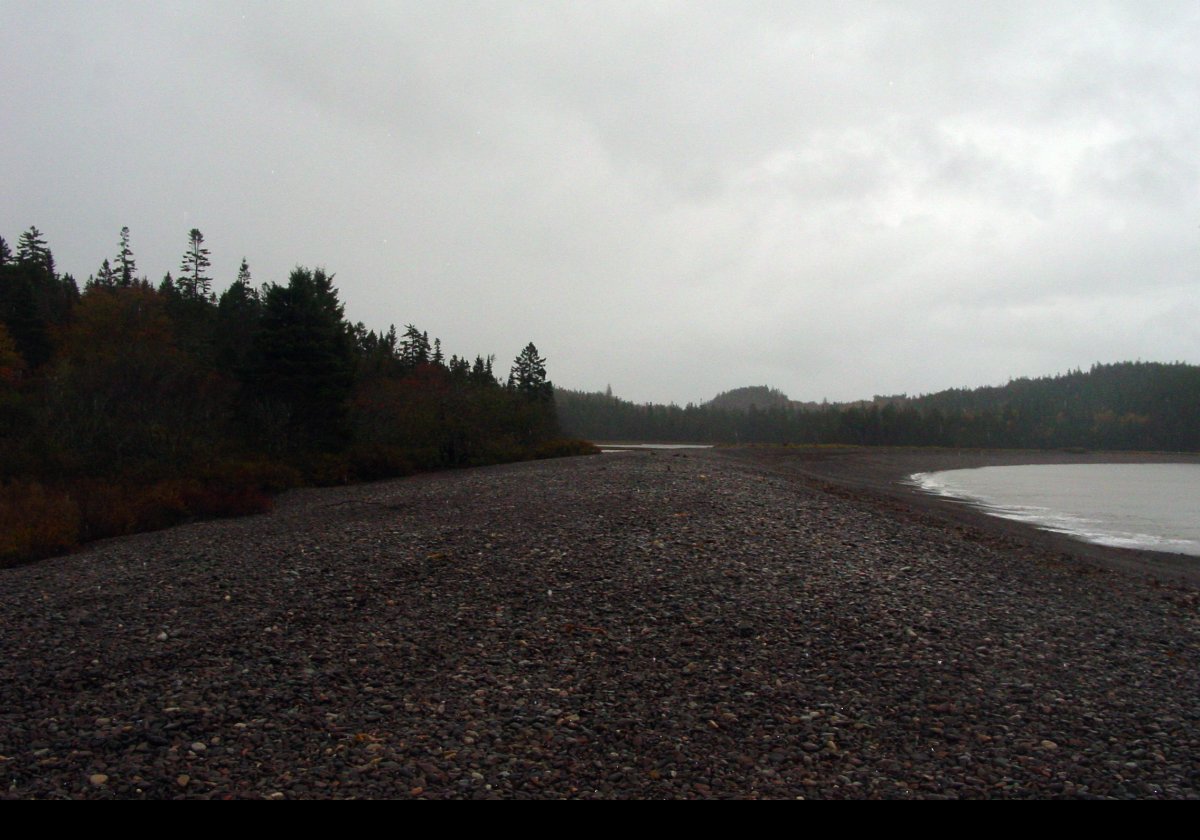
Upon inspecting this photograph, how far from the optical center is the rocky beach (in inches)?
183

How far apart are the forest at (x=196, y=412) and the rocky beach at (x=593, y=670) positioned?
334 inches

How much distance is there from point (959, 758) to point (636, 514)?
8.93m

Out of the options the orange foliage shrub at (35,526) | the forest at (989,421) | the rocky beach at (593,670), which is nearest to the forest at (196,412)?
the orange foliage shrub at (35,526)

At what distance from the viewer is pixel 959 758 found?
193 inches

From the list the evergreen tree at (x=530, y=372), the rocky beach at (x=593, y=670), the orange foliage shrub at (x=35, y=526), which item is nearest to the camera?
the rocky beach at (x=593, y=670)

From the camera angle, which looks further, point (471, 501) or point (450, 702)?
point (471, 501)

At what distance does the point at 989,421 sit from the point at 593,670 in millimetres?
119873

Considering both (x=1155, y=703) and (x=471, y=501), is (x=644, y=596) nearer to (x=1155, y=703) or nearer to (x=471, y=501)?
(x=1155, y=703)

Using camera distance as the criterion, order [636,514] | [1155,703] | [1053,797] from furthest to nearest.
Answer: [636,514], [1155,703], [1053,797]

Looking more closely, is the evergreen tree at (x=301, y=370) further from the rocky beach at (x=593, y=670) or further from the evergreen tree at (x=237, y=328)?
the rocky beach at (x=593, y=670)

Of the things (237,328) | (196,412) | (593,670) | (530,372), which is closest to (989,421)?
(530,372)

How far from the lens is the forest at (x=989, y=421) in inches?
4023

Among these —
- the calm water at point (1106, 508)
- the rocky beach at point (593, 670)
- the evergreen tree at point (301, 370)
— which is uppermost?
the evergreen tree at point (301, 370)

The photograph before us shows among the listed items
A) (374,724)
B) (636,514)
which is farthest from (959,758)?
(636,514)
